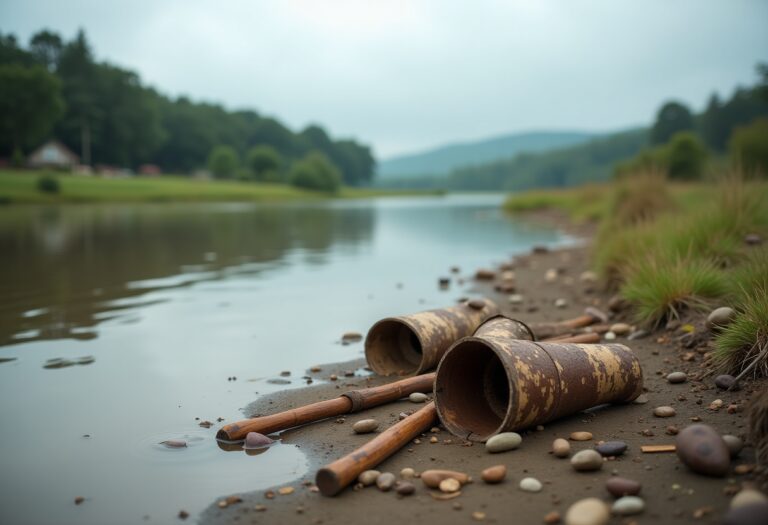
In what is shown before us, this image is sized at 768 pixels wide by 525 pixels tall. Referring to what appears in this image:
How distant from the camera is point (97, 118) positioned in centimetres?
10712

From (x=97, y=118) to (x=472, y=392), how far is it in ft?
379

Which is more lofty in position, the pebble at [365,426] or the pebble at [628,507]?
the pebble at [628,507]

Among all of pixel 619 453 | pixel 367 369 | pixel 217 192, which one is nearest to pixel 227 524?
pixel 619 453

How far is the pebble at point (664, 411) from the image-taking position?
5.62 meters

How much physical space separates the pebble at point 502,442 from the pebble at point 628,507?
1162 mm

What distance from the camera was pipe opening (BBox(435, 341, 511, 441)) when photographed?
5562 mm

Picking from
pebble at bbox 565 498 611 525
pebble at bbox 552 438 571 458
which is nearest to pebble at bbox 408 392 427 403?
pebble at bbox 552 438 571 458

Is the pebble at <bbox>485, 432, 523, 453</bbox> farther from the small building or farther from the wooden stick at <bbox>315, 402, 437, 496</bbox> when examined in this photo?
the small building

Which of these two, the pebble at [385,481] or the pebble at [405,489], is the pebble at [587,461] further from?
the pebble at [385,481]

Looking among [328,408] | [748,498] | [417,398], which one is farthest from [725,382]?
[328,408]

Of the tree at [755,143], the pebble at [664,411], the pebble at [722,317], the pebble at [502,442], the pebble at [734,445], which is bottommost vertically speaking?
the pebble at [502,442]

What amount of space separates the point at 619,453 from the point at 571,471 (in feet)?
1.60

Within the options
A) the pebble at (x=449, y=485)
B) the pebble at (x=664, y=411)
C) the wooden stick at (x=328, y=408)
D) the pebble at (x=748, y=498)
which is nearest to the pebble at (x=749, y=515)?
the pebble at (x=748, y=498)

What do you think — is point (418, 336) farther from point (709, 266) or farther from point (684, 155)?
point (684, 155)
